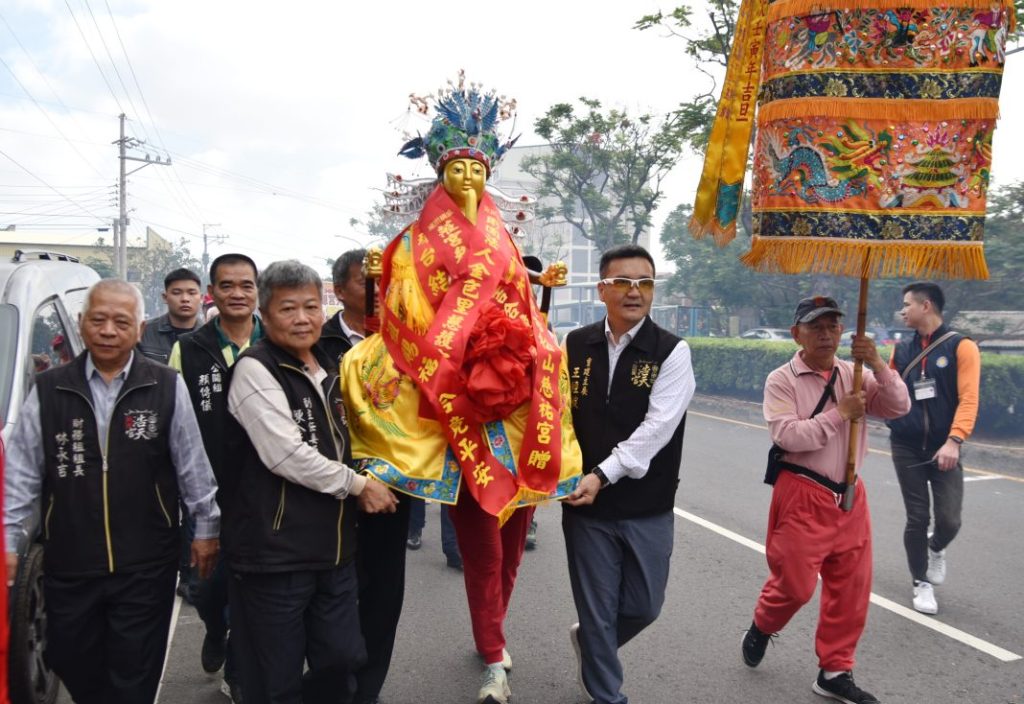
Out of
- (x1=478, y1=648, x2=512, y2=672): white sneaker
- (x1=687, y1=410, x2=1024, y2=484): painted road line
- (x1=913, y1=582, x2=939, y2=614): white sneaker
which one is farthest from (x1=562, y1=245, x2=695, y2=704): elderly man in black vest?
(x1=687, y1=410, x2=1024, y2=484): painted road line

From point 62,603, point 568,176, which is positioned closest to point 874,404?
point 62,603

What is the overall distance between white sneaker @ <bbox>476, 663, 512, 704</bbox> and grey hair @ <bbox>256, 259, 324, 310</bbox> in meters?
1.90

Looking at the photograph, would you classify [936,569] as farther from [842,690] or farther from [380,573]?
[380,573]

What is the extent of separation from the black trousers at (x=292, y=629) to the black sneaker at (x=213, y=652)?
3.20 feet

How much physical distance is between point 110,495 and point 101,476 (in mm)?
70

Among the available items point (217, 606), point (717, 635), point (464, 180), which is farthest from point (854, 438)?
point (217, 606)

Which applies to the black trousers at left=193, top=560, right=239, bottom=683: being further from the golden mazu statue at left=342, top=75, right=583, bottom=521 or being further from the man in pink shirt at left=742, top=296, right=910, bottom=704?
the man in pink shirt at left=742, top=296, right=910, bottom=704

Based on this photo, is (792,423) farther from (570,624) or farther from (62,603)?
(62,603)

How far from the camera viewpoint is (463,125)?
3.52 metres

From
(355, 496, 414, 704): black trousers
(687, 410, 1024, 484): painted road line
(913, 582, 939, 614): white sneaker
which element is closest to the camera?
(355, 496, 414, 704): black trousers

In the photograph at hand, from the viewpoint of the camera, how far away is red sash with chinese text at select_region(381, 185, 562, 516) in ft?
10.3

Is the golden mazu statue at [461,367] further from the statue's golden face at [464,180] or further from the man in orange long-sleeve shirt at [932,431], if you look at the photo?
the man in orange long-sleeve shirt at [932,431]

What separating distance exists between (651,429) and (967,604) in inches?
115

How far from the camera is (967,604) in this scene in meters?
4.97
